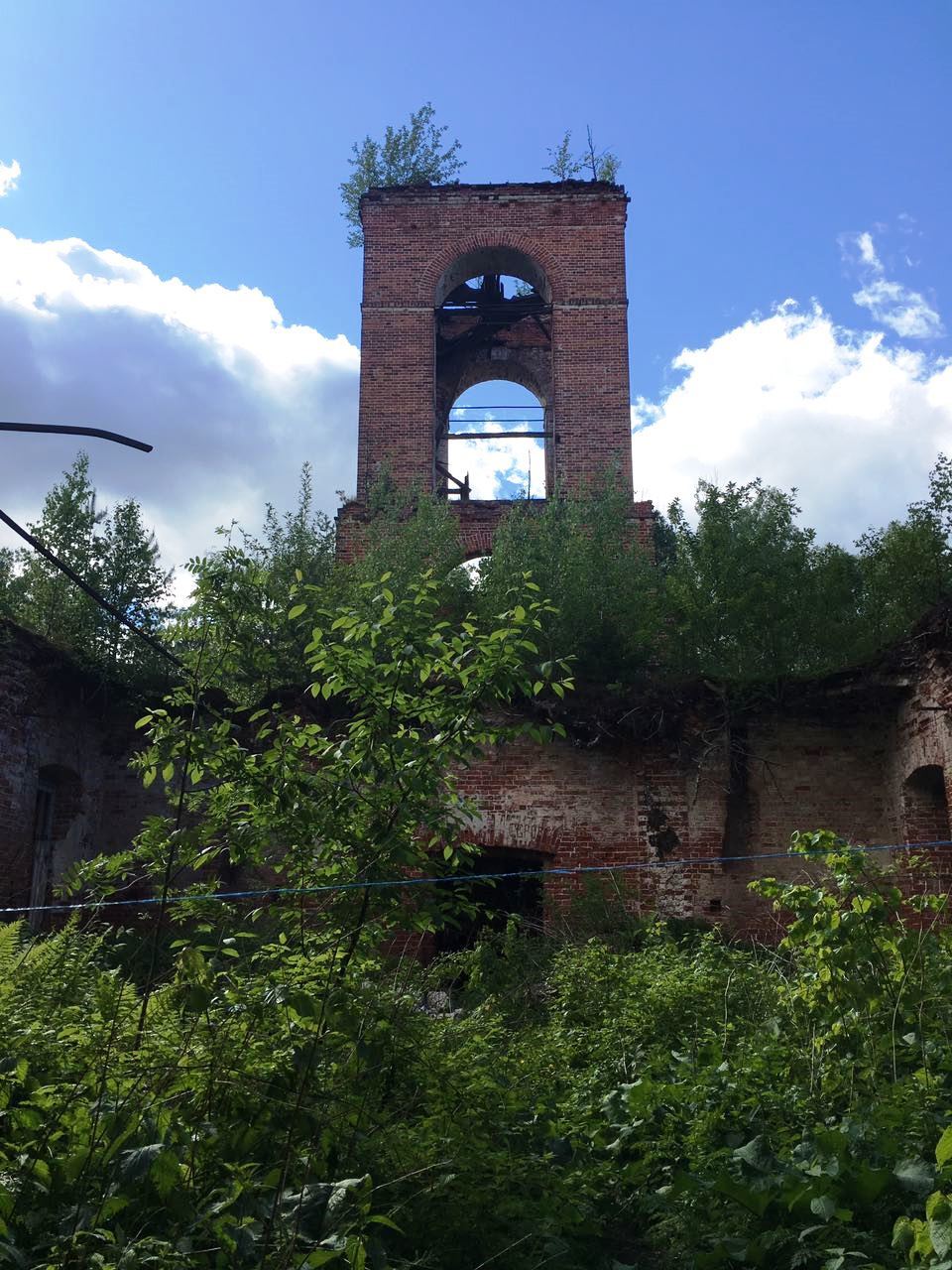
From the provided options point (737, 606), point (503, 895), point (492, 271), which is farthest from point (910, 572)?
point (492, 271)

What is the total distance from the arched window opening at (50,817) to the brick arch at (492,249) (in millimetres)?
10094

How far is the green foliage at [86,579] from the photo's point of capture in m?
13.7

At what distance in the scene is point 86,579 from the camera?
593 inches

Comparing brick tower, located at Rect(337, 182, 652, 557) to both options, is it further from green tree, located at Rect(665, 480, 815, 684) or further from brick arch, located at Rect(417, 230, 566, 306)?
green tree, located at Rect(665, 480, 815, 684)

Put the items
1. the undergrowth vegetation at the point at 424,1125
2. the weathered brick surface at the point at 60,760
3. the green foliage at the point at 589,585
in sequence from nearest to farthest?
1. the undergrowth vegetation at the point at 424,1125
2. the weathered brick surface at the point at 60,760
3. the green foliage at the point at 589,585

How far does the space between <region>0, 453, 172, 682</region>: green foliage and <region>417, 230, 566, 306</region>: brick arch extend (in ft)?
20.6

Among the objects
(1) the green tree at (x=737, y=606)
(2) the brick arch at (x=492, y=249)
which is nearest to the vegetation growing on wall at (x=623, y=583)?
(1) the green tree at (x=737, y=606)

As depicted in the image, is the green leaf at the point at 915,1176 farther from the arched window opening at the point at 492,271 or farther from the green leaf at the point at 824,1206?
the arched window opening at the point at 492,271

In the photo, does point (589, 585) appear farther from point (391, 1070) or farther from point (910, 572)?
point (391, 1070)

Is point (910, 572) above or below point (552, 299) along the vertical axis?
below

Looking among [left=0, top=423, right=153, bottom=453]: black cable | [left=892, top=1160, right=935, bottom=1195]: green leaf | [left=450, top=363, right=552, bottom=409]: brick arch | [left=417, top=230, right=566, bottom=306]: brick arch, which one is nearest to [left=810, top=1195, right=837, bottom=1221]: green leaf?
[left=892, top=1160, right=935, bottom=1195]: green leaf

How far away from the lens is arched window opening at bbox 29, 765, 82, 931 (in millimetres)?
11945

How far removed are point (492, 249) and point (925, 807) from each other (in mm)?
12086

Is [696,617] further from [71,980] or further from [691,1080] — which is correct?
[71,980]
